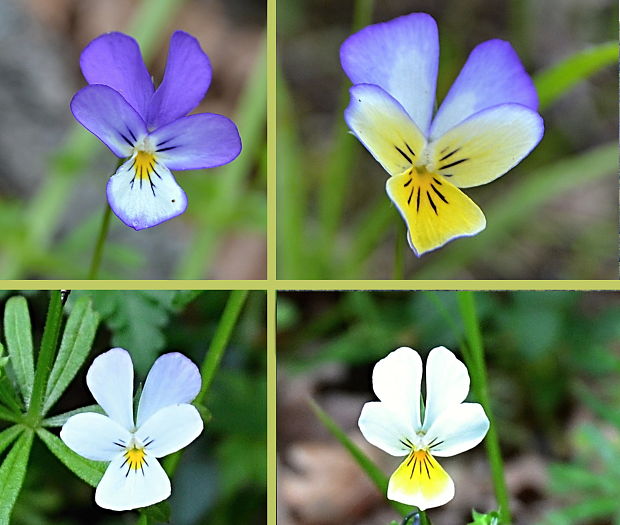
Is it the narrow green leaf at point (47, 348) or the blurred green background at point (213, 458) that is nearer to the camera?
the narrow green leaf at point (47, 348)

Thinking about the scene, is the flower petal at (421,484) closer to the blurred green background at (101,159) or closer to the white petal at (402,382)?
the white petal at (402,382)

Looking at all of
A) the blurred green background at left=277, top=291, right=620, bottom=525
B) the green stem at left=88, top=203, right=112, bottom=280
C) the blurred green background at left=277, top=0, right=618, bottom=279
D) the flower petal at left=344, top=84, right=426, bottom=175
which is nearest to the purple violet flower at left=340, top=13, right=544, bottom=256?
the flower petal at left=344, top=84, right=426, bottom=175

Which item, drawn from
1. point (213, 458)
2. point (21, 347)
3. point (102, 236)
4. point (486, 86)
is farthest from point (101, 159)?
point (486, 86)

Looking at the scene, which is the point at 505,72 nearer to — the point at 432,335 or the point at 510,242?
the point at 432,335

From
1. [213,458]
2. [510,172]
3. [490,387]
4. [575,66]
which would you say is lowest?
[213,458]

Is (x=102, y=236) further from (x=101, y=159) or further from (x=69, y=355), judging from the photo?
(x=101, y=159)

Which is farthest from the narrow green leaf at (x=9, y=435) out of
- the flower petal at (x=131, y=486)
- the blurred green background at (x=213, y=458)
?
the blurred green background at (x=213, y=458)
